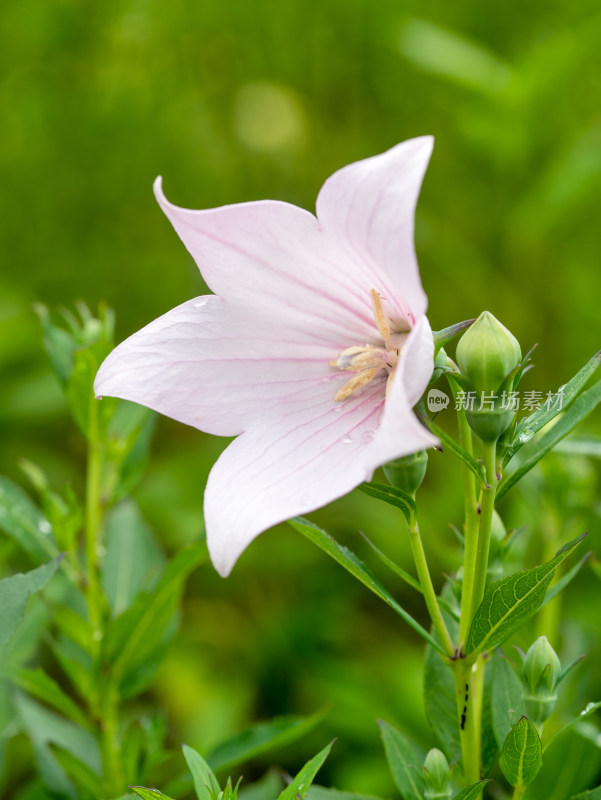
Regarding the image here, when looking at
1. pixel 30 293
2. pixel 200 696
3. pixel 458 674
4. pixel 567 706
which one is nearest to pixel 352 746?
pixel 200 696

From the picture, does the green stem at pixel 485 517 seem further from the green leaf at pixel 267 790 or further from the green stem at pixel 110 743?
the green stem at pixel 110 743

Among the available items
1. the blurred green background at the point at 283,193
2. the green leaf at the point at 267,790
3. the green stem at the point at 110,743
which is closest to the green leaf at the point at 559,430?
the green leaf at the point at 267,790

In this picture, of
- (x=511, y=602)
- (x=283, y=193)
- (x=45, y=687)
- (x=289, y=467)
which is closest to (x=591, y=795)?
(x=511, y=602)

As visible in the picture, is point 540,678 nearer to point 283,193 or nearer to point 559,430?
point 559,430

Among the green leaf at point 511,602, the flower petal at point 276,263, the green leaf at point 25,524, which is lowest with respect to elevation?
the green leaf at point 25,524

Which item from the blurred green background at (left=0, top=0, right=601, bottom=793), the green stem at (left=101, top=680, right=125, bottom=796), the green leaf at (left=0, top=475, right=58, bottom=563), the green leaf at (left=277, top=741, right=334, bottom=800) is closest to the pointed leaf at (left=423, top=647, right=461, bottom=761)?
the green leaf at (left=277, top=741, right=334, bottom=800)

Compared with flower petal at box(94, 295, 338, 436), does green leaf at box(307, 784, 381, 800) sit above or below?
below

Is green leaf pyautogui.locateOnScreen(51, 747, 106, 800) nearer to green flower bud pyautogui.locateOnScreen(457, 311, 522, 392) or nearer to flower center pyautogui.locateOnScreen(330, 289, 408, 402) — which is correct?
flower center pyautogui.locateOnScreen(330, 289, 408, 402)
